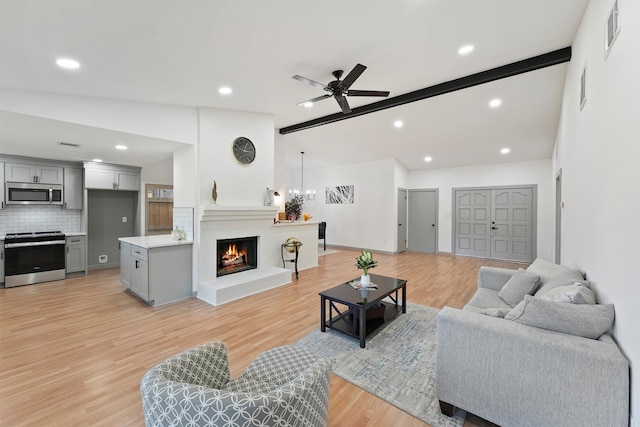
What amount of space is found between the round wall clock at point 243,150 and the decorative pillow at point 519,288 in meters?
4.12

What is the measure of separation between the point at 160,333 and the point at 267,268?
2.20 metres

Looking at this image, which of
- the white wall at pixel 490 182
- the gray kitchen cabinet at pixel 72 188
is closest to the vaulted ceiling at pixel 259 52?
the gray kitchen cabinet at pixel 72 188

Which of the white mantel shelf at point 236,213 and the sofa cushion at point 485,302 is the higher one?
the white mantel shelf at point 236,213

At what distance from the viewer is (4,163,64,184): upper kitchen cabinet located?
4754 millimetres

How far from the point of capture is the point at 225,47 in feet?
8.45

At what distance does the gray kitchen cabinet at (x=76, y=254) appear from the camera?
16.8ft

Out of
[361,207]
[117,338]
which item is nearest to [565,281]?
[117,338]

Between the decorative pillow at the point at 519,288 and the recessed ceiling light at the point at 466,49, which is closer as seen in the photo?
the decorative pillow at the point at 519,288

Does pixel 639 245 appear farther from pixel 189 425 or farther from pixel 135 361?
pixel 135 361

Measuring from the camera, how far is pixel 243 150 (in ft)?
15.1

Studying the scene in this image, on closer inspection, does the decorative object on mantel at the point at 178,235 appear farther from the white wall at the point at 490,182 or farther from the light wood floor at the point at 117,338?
the white wall at the point at 490,182

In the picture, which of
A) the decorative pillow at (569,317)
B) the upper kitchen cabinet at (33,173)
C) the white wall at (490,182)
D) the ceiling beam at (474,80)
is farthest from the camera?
the white wall at (490,182)

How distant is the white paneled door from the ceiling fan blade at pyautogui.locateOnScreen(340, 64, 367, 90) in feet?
19.8

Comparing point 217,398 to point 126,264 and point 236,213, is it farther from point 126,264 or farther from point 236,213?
point 126,264
